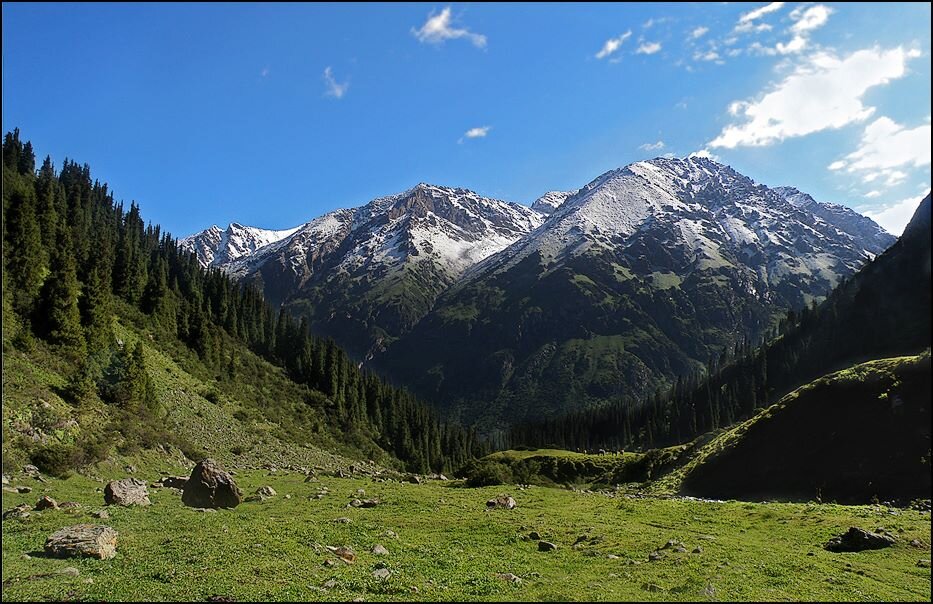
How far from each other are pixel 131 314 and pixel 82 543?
86.5m

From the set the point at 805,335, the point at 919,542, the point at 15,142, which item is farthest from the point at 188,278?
the point at 805,335

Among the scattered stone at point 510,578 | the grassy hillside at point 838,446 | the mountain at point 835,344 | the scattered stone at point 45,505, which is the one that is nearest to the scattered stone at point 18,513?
the scattered stone at point 45,505

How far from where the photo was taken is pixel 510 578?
21.0 m

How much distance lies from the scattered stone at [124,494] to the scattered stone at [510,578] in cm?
2364

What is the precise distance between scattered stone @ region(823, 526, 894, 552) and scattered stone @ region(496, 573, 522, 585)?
2098 centimetres

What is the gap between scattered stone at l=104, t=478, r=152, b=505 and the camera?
3150 cm

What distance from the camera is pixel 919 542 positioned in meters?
30.0

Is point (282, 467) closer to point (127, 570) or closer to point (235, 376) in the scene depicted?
point (235, 376)

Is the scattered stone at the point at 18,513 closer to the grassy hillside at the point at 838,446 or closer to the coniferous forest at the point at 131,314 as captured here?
the coniferous forest at the point at 131,314

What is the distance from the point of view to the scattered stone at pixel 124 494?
31500 mm

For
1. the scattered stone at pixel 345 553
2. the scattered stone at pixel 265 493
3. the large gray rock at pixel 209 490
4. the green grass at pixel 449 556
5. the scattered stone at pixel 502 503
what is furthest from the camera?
the scattered stone at pixel 502 503

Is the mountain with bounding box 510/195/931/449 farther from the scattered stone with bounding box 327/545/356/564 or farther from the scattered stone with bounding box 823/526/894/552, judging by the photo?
the scattered stone with bounding box 327/545/356/564

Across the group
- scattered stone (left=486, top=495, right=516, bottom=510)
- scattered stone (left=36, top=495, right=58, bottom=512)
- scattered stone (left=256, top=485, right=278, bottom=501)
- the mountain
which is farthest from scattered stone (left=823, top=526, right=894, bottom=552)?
the mountain

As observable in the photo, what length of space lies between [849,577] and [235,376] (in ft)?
338
